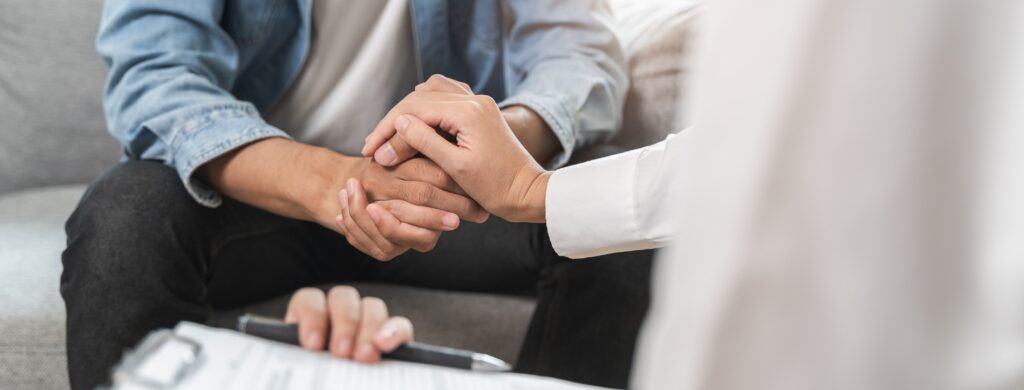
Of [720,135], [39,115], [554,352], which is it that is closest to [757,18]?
[720,135]

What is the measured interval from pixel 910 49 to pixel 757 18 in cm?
4

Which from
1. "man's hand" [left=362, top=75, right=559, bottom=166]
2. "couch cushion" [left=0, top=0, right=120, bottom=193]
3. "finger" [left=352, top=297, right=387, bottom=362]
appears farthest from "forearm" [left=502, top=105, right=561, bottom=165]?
"couch cushion" [left=0, top=0, right=120, bottom=193]

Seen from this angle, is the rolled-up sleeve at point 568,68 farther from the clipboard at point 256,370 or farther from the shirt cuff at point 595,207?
the clipboard at point 256,370

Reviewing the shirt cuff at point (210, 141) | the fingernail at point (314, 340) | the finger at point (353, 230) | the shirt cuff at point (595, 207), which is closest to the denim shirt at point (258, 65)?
the shirt cuff at point (210, 141)

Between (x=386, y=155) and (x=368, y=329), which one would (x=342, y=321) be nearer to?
(x=368, y=329)

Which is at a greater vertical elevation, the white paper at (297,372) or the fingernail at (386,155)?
the fingernail at (386,155)

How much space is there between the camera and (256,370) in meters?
0.38

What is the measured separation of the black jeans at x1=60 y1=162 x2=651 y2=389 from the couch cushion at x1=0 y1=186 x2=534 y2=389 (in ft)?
0.08

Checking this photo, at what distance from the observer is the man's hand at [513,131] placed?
2.22ft

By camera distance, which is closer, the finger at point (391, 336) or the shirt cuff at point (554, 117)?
the finger at point (391, 336)

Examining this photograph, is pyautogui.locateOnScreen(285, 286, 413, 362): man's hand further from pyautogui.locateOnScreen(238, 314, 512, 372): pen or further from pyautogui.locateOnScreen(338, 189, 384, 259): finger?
pyautogui.locateOnScreen(338, 189, 384, 259): finger

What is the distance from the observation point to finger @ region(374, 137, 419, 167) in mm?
673

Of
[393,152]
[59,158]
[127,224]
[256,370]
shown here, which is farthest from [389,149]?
[59,158]

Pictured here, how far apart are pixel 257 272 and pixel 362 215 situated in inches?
7.3
